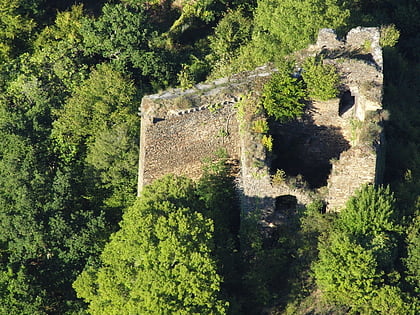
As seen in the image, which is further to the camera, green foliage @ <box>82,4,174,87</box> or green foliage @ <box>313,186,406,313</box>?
green foliage @ <box>82,4,174,87</box>

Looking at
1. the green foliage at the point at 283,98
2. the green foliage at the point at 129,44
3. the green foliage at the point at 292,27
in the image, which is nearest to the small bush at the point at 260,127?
the green foliage at the point at 283,98

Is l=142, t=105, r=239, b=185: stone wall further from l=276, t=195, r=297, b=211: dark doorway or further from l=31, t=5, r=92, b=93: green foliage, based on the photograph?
l=31, t=5, r=92, b=93: green foliage

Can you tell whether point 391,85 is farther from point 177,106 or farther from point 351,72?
point 177,106

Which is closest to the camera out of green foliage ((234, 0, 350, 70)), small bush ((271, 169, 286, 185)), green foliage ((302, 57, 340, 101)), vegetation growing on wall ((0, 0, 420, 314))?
vegetation growing on wall ((0, 0, 420, 314))

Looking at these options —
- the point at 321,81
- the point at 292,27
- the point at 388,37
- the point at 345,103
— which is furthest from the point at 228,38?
the point at 321,81

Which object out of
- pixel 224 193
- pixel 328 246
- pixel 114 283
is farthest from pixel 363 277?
pixel 114 283

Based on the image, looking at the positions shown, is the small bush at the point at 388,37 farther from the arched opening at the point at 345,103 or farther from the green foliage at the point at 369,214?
the green foliage at the point at 369,214

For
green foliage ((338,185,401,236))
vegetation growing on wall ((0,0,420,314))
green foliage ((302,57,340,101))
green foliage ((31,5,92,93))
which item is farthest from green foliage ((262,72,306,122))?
green foliage ((31,5,92,93))
